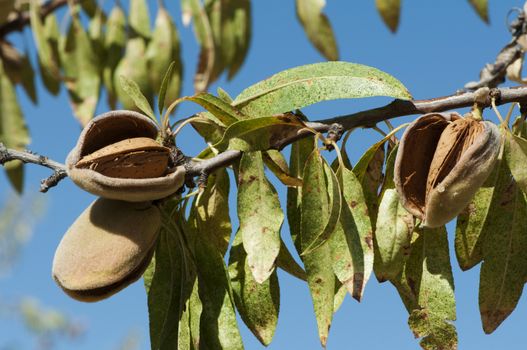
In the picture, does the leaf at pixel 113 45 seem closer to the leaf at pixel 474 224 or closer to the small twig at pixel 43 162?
the small twig at pixel 43 162

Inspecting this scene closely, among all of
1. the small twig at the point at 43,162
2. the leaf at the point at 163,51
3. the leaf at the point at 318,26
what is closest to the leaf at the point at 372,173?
the small twig at the point at 43,162

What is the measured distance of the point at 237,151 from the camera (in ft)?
4.22

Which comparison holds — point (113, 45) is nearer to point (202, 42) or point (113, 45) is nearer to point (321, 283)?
point (202, 42)

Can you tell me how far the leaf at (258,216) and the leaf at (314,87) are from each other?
0.08 metres

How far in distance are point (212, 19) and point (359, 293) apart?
77.9 inches

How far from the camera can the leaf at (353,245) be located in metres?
1.17

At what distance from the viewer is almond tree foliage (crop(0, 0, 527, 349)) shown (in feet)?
3.86

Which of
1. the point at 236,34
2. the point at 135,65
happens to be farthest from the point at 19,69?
the point at 236,34

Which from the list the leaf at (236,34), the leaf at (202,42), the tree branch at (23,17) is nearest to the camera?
the leaf at (202,42)

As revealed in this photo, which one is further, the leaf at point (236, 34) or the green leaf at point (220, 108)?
the leaf at point (236, 34)

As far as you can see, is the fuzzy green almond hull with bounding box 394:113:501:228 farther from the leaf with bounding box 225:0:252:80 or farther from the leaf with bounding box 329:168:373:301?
the leaf with bounding box 225:0:252:80

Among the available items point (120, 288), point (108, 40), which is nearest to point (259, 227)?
point (120, 288)

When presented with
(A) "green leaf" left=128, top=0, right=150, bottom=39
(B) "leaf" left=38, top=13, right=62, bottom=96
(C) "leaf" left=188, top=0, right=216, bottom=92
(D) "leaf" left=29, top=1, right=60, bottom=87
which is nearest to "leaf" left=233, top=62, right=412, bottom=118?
(C) "leaf" left=188, top=0, right=216, bottom=92

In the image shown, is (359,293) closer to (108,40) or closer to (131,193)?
(131,193)
